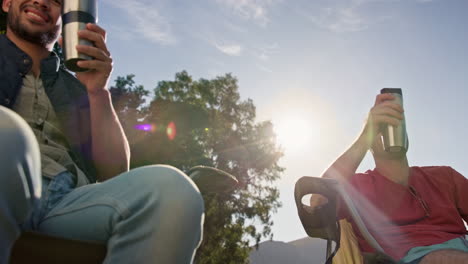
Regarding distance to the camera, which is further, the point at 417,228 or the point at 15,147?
the point at 417,228

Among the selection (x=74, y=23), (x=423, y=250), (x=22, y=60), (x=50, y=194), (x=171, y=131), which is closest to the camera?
(x=50, y=194)

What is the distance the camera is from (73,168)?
1.40 meters

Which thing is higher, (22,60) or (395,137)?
(22,60)

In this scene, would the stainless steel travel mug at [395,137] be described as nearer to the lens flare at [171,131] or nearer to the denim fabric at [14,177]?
the denim fabric at [14,177]

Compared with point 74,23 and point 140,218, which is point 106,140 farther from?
point 140,218

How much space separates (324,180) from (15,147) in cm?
129

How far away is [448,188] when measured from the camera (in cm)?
254

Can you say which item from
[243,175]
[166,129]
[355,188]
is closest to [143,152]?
[166,129]

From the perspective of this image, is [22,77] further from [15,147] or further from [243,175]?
[243,175]

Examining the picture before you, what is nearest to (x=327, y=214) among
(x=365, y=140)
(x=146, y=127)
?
(x=365, y=140)

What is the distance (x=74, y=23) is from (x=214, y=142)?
23272mm

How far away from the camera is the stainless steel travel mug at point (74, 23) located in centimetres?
133

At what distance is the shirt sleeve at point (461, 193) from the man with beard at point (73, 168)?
203 cm

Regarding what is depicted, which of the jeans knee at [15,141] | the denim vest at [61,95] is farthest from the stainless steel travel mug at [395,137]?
the jeans knee at [15,141]
